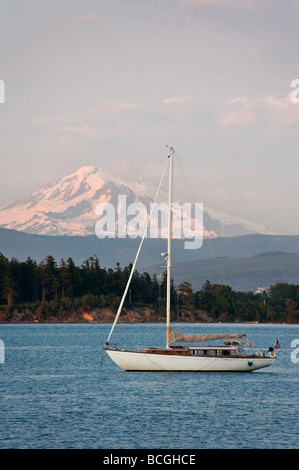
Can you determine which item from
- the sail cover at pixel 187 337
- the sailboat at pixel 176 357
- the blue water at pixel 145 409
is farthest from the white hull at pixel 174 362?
the sail cover at pixel 187 337

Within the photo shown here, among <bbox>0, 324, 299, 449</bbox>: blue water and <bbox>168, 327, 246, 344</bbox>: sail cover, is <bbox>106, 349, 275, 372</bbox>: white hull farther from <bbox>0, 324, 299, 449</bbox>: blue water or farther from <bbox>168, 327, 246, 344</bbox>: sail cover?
<bbox>168, 327, 246, 344</bbox>: sail cover

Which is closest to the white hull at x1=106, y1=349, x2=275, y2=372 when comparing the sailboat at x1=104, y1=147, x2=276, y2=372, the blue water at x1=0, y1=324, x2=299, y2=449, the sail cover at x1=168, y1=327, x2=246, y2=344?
the sailboat at x1=104, y1=147, x2=276, y2=372

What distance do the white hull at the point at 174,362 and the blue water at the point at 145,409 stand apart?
39.3 inches

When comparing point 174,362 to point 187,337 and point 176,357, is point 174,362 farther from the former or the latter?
point 187,337

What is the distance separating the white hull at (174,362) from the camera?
7862cm

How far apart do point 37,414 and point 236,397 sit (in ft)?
62.2

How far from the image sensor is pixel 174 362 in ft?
260

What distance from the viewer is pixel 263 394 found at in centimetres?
7200

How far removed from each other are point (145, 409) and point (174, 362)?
56.4 feet

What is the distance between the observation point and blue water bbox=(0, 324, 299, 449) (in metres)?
50.1

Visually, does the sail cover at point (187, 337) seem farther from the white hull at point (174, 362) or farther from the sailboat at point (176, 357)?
the white hull at point (174, 362)

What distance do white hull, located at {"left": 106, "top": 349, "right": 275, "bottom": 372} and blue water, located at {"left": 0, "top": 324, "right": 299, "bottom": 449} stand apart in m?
1.00
